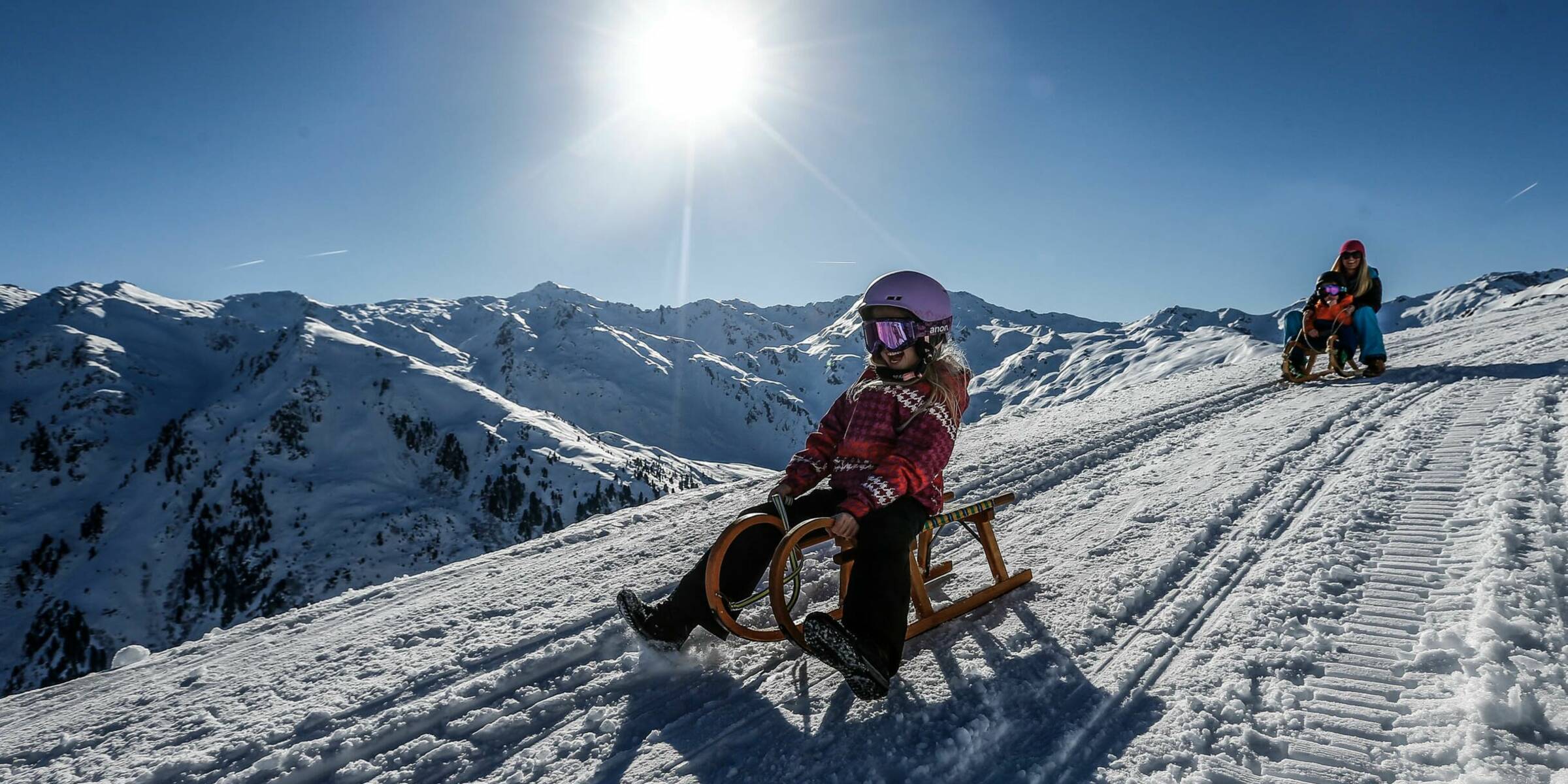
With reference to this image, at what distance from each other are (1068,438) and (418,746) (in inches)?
302

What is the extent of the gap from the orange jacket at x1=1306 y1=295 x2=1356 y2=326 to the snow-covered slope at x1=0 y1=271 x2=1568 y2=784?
A: 7409 millimetres

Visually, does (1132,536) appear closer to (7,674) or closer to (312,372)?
(7,674)

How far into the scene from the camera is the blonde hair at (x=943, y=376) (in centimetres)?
386

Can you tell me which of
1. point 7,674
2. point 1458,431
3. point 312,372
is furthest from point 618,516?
point 312,372

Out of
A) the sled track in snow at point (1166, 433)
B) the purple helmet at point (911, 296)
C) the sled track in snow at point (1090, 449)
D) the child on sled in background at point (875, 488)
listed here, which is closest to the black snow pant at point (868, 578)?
the child on sled in background at point (875, 488)

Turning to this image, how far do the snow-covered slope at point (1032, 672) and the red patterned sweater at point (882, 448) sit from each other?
0.84m

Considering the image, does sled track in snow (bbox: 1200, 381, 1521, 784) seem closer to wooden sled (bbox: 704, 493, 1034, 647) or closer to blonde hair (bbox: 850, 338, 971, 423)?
wooden sled (bbox: 704, 493, 1034, 647)

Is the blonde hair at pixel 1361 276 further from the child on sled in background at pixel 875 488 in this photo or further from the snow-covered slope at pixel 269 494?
the snow-covered slope at pixel 269 494

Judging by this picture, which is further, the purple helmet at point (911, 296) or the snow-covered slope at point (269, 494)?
the snow-covered slope at point (269, 494)

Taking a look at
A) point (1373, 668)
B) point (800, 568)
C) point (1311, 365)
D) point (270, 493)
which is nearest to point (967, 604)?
point (800, 568)

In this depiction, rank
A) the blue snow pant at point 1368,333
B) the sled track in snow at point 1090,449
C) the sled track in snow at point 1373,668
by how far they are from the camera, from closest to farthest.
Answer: the sled track in snow at point 1373,668, the sled track in snow at point 1090,449, the blue snow pant at point 1368,333

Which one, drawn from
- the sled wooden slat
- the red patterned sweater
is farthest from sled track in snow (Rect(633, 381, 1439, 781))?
the red patterned sweater

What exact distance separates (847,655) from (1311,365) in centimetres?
1275

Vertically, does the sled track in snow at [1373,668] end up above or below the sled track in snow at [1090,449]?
below
